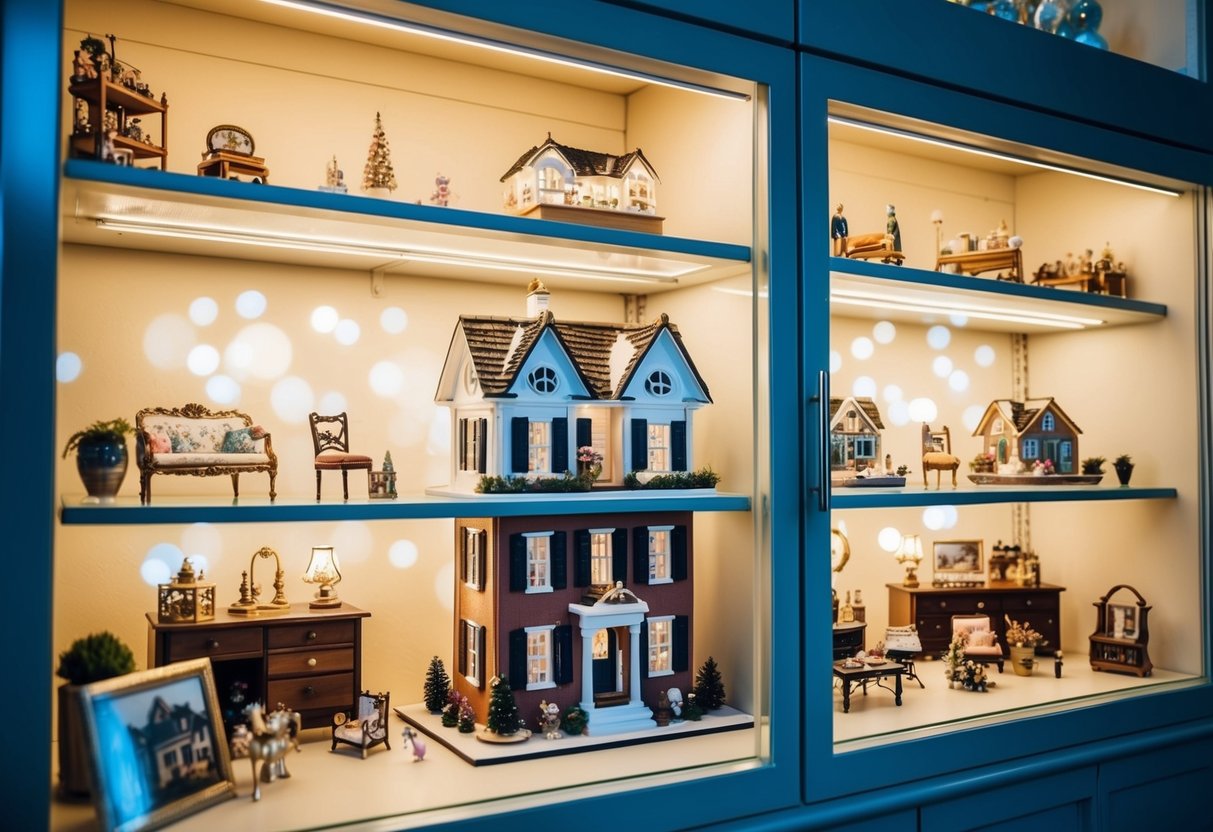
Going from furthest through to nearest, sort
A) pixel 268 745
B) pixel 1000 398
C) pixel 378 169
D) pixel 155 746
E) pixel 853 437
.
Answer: pixel 1000 398 → pixel 853 437 → pixel 378 169 → pixel 268 745 → pixel 155 746

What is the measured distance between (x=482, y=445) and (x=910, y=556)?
1460 mm

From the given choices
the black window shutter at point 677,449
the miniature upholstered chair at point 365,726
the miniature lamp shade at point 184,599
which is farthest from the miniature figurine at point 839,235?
the miniature lamp shade at point 184,599

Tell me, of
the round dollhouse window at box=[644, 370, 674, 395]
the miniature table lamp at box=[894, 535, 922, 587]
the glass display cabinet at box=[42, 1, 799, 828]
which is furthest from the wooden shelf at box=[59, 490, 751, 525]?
the miniature table lamp at box=[894, 535, 922, 587]

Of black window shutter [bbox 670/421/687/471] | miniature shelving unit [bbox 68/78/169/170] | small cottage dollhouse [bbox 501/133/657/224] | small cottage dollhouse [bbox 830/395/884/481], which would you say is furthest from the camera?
small cottage dollhouse [bbox 830/395/884/481]

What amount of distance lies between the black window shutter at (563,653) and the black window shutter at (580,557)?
0.10 metres

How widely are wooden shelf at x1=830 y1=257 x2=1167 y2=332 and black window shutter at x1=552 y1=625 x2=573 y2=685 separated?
3.15ft

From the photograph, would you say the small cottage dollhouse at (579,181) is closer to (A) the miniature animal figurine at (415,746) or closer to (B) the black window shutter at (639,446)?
(B) the black window shutter at (639,446)

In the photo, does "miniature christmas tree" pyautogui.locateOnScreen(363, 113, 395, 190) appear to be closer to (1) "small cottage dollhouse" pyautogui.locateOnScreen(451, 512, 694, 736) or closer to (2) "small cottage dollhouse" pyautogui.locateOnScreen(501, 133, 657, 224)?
(2) "small cottage dollhouse" pyautogui.locateOnScreen(501, 133, 657, 224)

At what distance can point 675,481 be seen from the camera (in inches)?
84.3

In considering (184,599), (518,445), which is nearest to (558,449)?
(518,445)

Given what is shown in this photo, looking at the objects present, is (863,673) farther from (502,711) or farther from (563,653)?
(502,711)

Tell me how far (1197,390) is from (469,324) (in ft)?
6.61

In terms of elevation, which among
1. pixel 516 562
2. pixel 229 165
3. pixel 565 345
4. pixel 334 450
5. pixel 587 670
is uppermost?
pixel 229 165

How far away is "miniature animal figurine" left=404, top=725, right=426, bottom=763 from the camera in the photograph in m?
1.90
